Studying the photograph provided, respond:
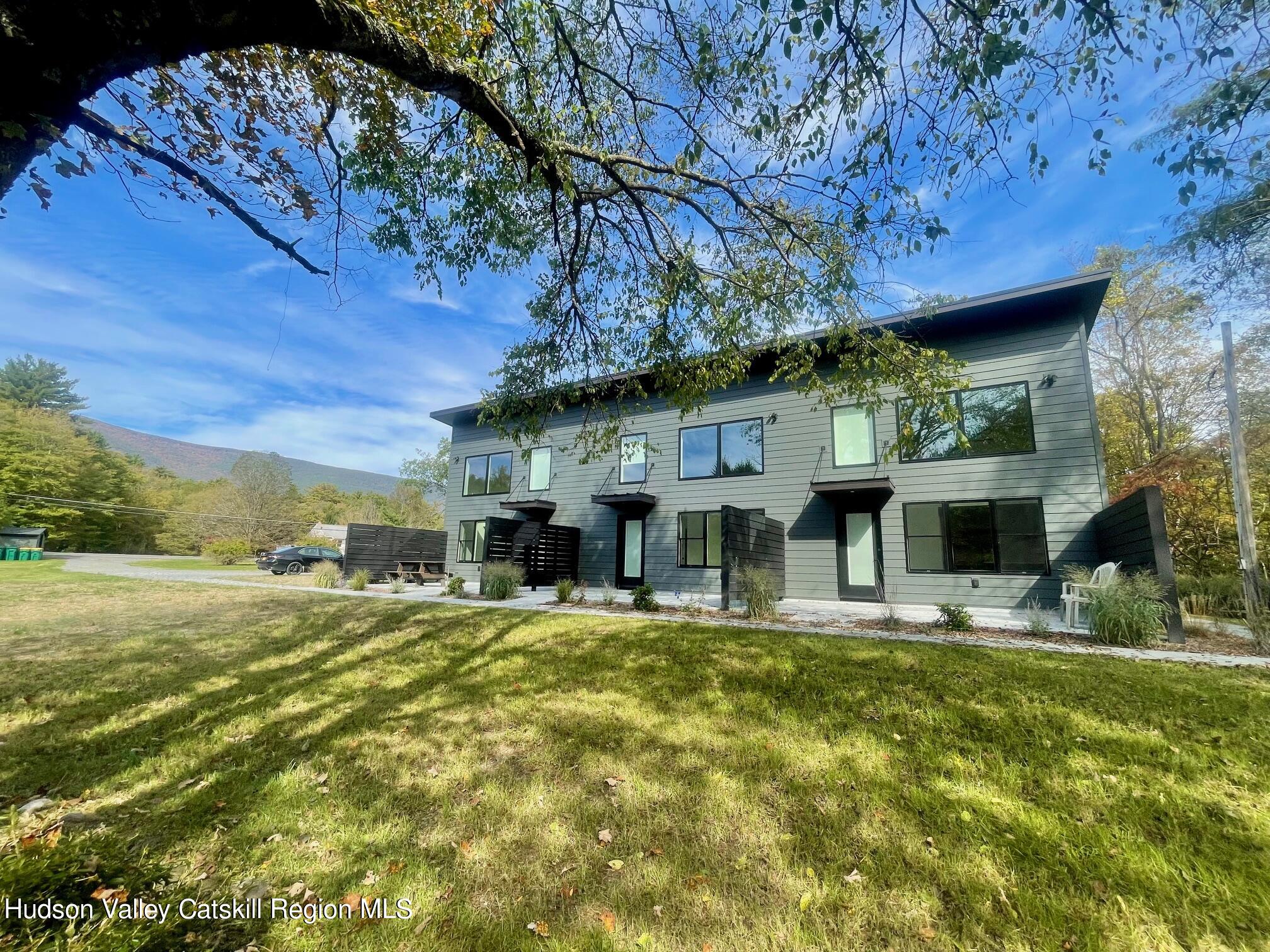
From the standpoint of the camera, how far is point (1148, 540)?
654cm

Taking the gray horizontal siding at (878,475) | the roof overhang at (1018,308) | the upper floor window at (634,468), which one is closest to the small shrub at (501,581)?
the gray horizontal siding at (878,475)

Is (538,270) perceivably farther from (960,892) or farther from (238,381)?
(238,381)

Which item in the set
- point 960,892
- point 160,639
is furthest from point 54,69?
point 160,639

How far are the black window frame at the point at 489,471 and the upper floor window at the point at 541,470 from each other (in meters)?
0.88

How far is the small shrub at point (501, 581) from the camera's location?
→ 11039mm

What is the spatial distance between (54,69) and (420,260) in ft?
12.7

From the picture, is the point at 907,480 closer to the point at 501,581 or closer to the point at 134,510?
the point at 501,581

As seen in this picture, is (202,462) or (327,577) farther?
(202,462)

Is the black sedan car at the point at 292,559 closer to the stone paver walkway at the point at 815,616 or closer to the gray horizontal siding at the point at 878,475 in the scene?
the stone paver walkway at the point at 815,616

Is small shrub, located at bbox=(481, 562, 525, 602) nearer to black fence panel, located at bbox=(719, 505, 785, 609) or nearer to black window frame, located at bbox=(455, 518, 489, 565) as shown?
black fence panel, located at bbox=(719, 505, 785, 609)

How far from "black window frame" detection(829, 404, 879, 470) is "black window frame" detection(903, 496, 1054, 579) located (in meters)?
1.30

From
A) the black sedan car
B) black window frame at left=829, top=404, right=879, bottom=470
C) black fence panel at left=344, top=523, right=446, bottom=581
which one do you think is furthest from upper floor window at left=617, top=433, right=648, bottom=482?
the black sedan car

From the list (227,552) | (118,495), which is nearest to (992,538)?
(227,552)

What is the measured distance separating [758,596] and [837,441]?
5443mm
